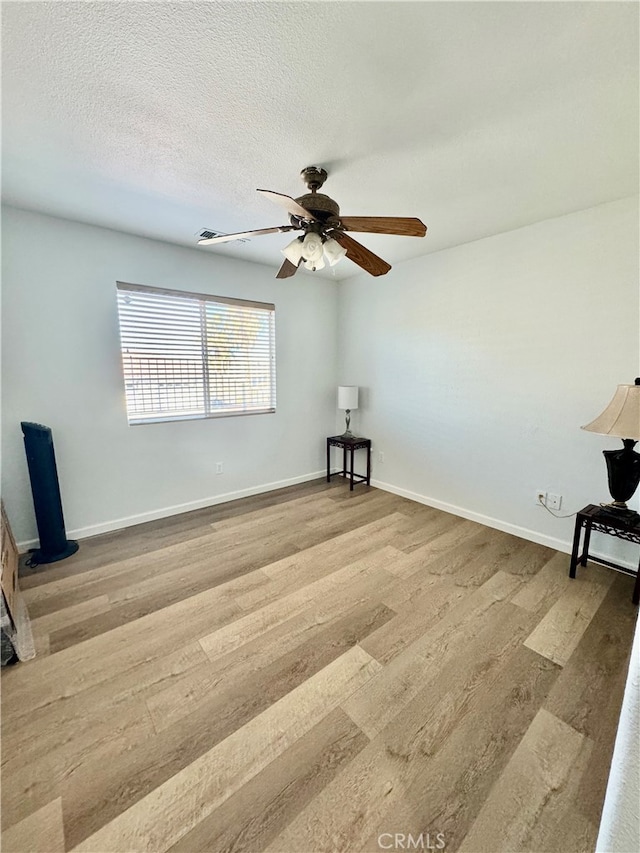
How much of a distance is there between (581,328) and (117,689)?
11.6ft

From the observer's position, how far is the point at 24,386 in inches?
99.0

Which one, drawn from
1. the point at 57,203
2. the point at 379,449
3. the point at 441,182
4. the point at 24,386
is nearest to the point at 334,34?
the point at 441,182

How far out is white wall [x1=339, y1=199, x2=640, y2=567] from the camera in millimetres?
2357

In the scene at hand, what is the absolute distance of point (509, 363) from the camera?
2.85 metres

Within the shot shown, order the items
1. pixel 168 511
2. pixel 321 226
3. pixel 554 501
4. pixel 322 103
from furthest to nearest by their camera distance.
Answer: pixel 168 511 < pixel 554 501 < pixel 321 226 < pixel 322 103

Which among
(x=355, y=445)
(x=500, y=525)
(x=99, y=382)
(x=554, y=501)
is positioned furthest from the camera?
(x=355, y=445)

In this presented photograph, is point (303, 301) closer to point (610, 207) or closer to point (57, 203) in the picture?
Answer: point (57, 203)

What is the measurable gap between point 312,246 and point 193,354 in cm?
197

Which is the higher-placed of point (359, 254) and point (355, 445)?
point (359, 254)

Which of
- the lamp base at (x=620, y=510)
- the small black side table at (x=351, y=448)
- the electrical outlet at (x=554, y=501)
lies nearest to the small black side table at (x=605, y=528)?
the lamp base at (x=620, y=510)

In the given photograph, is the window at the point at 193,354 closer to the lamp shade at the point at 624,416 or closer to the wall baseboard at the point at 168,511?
the wall baseboard at the point at 168,511

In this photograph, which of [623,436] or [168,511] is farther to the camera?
[168,511]

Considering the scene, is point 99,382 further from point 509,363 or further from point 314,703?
point 509,363

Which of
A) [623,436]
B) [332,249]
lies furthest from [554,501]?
[332,249]
